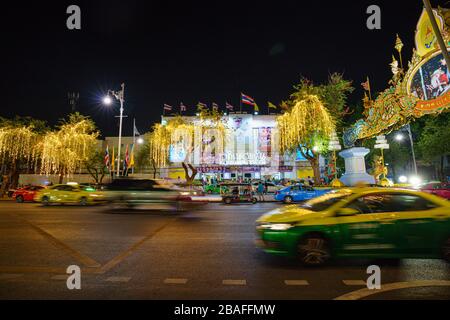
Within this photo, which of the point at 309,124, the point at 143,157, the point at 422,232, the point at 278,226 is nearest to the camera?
the point at 422,232

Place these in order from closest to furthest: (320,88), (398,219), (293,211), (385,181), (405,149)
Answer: (398,219)
(293,211)
(385,181)
(320,88)
(405,149)

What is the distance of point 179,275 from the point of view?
16.2 ft

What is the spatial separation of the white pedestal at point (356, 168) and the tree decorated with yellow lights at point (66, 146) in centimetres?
2869

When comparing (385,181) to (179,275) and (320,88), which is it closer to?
(320,88)

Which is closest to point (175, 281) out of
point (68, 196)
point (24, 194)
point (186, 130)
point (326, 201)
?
point (326, 201)

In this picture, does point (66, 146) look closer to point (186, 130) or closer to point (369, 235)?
point (186, 130)

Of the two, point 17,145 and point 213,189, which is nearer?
point 17,145

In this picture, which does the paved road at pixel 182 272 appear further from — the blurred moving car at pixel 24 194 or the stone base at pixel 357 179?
the stone base at pixel 357 179

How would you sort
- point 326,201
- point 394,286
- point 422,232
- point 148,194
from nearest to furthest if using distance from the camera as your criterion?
point 394,286 < point 422,232 < point 326,201 < point 148,194

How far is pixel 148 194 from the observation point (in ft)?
46.1

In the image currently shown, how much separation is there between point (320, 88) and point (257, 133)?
21092 mm

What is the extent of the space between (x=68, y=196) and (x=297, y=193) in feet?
57.2
